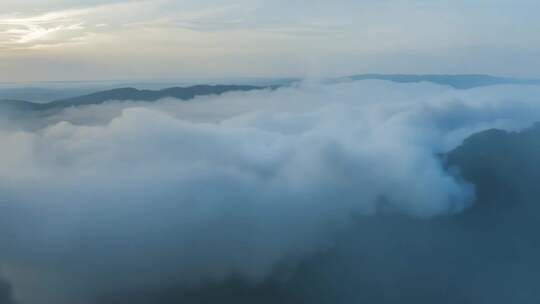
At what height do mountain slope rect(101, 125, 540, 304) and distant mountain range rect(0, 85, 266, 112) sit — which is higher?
distant mountain range rect(0, 85, 266, 112)

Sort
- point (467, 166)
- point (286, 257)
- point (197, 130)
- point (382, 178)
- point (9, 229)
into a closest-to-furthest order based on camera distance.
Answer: point (9, 229) < point (286, 257) < point (197, 130) < point (382, 178) < point (467, 166)

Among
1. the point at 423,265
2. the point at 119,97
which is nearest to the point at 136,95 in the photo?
the point at 119,97

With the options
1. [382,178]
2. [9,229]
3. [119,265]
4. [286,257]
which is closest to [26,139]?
[9,229]

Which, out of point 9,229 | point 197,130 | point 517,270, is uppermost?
point 197,130

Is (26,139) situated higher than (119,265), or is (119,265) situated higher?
(26,139)

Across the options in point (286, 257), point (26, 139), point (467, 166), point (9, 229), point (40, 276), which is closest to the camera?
point (40, 276)

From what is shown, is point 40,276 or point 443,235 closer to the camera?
point 40,276

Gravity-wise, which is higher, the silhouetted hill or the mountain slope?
Answer: the silhouetted hill

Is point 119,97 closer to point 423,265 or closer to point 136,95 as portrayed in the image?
point 136,95

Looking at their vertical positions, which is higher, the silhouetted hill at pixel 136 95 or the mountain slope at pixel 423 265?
the silhouetted hill at pixel 136 95

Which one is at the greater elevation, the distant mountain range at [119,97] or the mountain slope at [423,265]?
the distant mountain range at [119,97]

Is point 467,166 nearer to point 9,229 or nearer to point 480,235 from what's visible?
point 480,235
